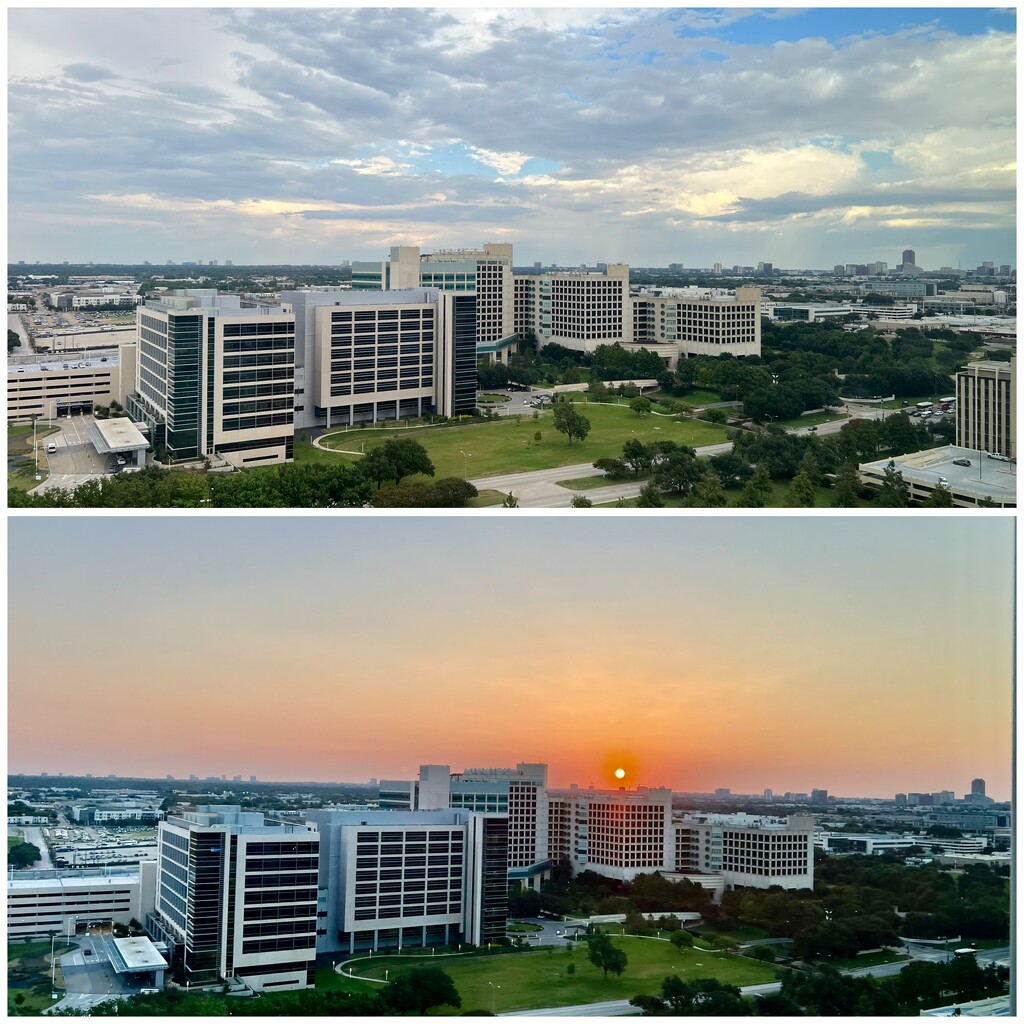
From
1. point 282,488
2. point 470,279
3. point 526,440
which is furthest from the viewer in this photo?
point 470,279

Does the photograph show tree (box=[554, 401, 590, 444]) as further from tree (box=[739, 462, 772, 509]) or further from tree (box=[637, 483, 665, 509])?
tree (box=[739, 462, 772, 509])

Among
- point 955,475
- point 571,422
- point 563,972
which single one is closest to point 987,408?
point 955,475

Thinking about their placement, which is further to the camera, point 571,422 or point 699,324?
point 699,324

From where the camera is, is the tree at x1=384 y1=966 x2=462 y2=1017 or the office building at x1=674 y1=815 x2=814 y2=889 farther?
the office building at x1=674 y1=815 x2=814 y2=889

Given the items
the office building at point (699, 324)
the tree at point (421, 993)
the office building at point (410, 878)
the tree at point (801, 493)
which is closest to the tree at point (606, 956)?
the office building at point (410, 878)

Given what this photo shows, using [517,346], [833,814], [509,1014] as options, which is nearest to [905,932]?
[833,814]

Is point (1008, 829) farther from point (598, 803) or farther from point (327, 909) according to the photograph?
point (327, 909)

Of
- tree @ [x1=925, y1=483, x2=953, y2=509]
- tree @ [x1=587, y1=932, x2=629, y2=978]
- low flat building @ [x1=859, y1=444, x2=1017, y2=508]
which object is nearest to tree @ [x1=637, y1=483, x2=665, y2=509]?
low flat building @ [x1=859, y1=444, x2=1017, y2=508]

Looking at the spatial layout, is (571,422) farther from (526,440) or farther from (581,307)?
(581,307)
